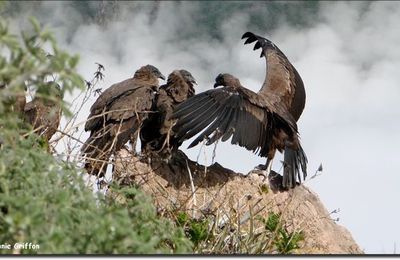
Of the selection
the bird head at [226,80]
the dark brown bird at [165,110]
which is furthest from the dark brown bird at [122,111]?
the bird head at [226,80]

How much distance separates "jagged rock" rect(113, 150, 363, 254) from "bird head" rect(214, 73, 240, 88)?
2.86 feet

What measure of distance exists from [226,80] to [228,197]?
1752mm

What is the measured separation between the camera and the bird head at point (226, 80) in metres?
7.23

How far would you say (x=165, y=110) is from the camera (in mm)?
6664

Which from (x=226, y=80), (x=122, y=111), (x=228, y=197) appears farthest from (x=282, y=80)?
(x=228, y=197)

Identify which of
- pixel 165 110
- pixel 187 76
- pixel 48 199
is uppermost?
pixel 187 76

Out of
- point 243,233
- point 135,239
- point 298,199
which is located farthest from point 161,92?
point 135,239

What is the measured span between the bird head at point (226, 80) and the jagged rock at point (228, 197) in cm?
87

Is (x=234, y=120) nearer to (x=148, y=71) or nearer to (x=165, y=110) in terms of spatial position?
(x=165, y=110)

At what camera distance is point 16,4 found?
503 cm

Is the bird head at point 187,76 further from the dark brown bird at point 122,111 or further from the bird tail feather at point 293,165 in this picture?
the bird tail feather at point 293,165

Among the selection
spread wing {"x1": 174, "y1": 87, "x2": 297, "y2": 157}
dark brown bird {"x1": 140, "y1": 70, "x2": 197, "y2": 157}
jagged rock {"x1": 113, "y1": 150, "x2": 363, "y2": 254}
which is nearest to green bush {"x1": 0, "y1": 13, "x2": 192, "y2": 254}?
jagged rock {"x1": 113, "y1": 150, "x2": 363, "y2": 254}

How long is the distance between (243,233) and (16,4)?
1.95 metres

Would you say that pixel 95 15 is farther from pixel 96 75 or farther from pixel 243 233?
pixel 243 233
